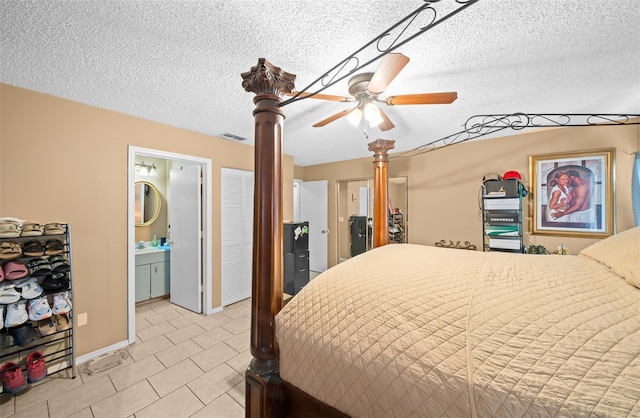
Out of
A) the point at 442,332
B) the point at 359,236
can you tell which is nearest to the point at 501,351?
the point at 442,332

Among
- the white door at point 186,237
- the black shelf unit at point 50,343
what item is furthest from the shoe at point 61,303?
the white door at point 186,237

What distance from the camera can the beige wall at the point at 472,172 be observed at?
2.50m

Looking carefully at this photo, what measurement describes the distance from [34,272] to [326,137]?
311 centimetres

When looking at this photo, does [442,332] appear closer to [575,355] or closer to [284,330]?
[575,355]

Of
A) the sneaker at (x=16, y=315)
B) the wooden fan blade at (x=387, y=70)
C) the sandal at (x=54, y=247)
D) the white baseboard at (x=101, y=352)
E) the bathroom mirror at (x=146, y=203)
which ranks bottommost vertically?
the white baseboard at (x=101, y=352)

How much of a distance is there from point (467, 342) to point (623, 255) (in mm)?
1130

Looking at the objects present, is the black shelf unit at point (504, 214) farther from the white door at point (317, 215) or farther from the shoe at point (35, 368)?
the shoe at point (35, 368)

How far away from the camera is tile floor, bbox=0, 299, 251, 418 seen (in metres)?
1.65

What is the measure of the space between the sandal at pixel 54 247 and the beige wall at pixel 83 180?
0.22 meters

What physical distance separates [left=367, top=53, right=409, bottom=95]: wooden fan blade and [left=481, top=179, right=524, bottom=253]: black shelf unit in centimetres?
227

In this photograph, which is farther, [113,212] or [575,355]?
[113,212]

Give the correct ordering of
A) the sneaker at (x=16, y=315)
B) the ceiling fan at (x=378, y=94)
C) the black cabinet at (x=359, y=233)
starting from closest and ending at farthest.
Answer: the ceiling fan at (x=378, y=94) → the sneaker at (x=16, y=315) → the black cabinet at (x=359, y=233)

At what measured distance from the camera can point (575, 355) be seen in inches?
24.1

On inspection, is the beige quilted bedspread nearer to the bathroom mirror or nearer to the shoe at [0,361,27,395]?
the shoe at [0,361,27,395]
